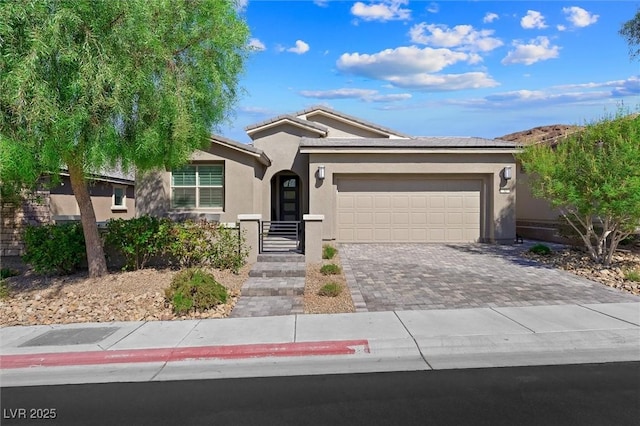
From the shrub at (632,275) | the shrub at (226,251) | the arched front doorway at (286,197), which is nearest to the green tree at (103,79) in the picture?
the shrub at (226,251)

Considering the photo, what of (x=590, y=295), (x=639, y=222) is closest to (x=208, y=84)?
(x=590, y=295)

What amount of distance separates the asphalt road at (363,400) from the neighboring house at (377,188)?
32.1 ft

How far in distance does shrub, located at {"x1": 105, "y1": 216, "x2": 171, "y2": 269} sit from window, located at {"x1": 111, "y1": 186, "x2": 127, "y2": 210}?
35.1 feet

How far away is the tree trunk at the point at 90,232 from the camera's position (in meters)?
8.65

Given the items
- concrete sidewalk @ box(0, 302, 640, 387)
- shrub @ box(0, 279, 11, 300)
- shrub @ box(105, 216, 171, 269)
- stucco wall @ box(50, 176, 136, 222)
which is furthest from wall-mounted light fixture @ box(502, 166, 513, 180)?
shrub @ box(0, 279, 11, 300)

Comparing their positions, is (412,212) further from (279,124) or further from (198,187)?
(198,187)

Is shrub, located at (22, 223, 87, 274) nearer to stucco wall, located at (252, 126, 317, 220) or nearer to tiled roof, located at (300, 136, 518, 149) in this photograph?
stucco wall, located at (252, 126, 317, 220)

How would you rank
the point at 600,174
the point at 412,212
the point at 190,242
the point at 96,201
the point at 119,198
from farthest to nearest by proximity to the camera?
the point at 119,198 < the point at 96,201 < the point at 412,212 < the point at 190,242 < the point at 600,174

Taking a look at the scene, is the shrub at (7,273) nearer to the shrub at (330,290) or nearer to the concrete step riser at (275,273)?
the concrete step riser at (275,273)

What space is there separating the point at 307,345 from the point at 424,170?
10.5 meters

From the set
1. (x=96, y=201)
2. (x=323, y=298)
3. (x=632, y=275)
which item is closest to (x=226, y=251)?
(x=323, y=298)

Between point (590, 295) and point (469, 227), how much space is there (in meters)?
7.11

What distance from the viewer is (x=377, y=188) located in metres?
14.8

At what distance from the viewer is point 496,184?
14422 mm
